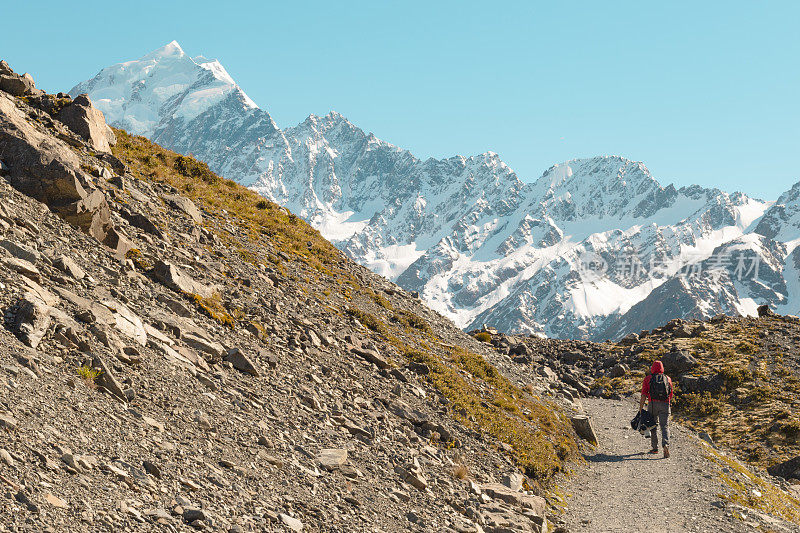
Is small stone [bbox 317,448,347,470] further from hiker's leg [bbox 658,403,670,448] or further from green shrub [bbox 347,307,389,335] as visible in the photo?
hiker's leg [bbox 658,403,670,448]

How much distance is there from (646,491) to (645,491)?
0.03 metres

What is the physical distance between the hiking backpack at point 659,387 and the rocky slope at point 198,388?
13.3 feet

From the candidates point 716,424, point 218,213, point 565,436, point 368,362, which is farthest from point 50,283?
point 716,424

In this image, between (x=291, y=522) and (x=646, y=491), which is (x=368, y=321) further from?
(x=291, y=522)

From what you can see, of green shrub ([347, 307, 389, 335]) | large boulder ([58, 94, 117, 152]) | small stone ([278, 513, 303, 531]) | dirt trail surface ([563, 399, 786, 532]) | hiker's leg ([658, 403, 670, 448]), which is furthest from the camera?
green shrub ([347, 307, 389, 335])

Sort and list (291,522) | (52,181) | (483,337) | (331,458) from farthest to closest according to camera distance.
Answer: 1. (483,337)
2. (52,181)
3. (331,458)
4. (291,522)

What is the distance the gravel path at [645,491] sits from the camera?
16719 millimetres

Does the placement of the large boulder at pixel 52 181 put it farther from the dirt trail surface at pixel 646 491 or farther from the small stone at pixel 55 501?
the dirt trail surface at pixel 646 491

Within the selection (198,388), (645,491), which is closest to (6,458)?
(198,388)

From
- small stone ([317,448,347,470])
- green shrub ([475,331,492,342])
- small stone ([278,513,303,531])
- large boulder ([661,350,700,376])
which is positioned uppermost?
large boulder ([661,350,700,376])

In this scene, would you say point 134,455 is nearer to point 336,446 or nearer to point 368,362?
point 336,446

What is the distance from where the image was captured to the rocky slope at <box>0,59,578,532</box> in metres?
8.88

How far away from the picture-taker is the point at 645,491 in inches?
780

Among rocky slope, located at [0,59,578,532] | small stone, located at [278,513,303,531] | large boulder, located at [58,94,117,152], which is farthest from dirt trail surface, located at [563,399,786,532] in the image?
large boulder, located at [58,94,117,152]
